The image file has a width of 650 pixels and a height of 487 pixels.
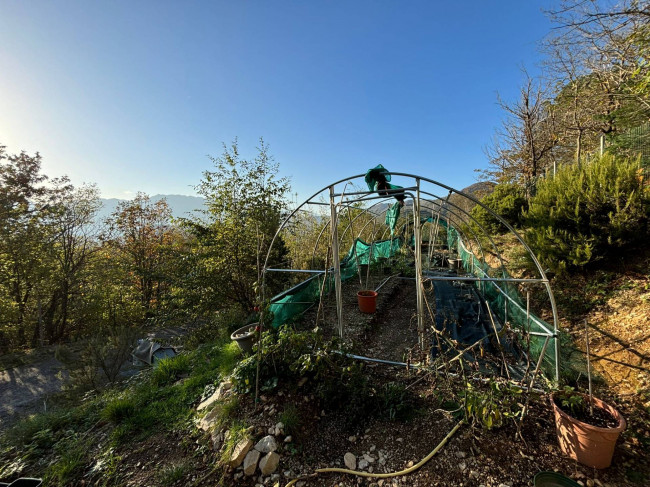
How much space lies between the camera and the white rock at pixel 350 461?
2234mm

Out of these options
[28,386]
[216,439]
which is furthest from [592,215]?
[28,386]

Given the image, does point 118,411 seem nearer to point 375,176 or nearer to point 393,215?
point 375,176

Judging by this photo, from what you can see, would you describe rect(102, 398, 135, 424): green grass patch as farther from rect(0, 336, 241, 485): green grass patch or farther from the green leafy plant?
the green leafy plant

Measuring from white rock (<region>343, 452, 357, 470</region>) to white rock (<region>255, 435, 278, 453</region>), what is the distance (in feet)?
2.28

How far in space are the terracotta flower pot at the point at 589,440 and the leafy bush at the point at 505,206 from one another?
9.21 metres

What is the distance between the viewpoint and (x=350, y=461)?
7.43 ft

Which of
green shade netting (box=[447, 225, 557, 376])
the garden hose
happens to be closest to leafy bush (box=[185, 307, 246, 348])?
the garden hose

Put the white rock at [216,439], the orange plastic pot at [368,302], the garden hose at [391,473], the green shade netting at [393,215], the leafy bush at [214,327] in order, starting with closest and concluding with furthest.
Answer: the garden hose at [391,473], the white rock at [216,439], the orange plastic pot at [368,302], the green shade netting at [393,215], the leafy bush at [214,327]

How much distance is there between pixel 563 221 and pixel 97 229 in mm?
18039

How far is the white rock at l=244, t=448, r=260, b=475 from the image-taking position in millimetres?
2311

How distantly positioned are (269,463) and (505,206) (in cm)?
1156

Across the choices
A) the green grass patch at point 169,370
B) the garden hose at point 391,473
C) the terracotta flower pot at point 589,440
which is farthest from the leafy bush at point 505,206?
the green grass patch at point 169,370

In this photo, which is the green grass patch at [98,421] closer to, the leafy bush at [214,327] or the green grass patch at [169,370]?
the green grass patch at [169,370]

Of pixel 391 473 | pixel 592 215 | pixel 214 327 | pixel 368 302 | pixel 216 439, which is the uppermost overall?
pixel 592 215
